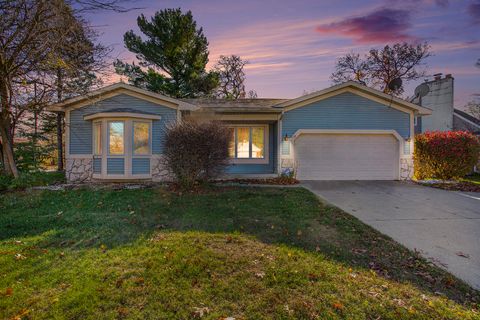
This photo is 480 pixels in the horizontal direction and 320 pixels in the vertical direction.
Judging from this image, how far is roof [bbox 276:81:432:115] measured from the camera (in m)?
11.5

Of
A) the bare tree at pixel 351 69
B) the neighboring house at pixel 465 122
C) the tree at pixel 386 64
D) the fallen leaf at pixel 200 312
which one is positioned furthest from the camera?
the bare tree at pixel 351 69

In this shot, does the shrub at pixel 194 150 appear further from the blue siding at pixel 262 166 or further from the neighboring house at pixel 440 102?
the neighboring house at pixel 440 102

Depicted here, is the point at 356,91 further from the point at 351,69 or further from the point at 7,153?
the point at 351,69

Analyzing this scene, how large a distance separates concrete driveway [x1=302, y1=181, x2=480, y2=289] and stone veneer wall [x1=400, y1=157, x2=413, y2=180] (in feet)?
3.53

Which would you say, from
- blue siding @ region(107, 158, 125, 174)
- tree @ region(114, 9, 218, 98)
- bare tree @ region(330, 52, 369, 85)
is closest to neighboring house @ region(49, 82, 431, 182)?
blue siding @ region(107, 158, 125, 174)

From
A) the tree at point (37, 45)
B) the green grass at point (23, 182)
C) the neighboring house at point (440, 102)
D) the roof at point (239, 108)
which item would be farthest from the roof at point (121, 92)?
the neighboring house at point (440, 102)

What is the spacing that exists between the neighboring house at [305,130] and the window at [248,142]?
38.3 inches

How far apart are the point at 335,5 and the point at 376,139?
6.08 meters

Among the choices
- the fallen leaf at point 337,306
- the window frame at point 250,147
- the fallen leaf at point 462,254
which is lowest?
the fallen leaf at point 337,306

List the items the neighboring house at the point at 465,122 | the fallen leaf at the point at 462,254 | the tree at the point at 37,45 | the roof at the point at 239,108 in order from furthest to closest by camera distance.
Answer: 1. the neighboring house at the point at 465,122
2. the roof at the point at 239,108
3. the tree at the point at 37,45
4. the fallen leaf at the point at 462,254

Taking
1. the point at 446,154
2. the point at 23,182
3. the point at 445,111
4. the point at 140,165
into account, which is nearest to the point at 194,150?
the point at 140,165

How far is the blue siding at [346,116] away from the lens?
38.8 feet

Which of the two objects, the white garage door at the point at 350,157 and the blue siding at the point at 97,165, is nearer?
the blue siding at the point at 97,165

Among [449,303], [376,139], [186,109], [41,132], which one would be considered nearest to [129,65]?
[41,132]
